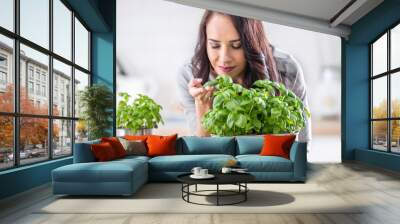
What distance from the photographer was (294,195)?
14.9ft

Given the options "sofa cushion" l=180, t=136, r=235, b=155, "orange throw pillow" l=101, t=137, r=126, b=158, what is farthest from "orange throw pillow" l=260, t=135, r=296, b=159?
"orange throw pillow" l=101, t=137, r=126, b=158

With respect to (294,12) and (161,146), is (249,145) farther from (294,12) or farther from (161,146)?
(294,12)

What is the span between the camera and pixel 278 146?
5840 millimetres

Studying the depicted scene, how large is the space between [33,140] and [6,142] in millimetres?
794

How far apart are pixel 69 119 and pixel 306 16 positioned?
17.6ft

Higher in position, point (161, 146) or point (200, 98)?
point (200, 98)

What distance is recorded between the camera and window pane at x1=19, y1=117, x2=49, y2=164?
200 inches

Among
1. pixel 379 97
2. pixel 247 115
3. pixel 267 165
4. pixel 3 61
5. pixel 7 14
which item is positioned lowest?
pixel 267 165

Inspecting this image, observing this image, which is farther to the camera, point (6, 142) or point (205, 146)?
point (205, 146)

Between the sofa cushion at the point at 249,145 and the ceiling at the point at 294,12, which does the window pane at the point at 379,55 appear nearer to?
the ceiling at the point at 294,12

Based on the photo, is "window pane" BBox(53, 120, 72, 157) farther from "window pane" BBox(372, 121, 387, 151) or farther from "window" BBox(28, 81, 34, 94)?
"window pane" BBox(372, 121, 387, 151)

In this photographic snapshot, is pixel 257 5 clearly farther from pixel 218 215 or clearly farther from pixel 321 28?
pixel 218 215

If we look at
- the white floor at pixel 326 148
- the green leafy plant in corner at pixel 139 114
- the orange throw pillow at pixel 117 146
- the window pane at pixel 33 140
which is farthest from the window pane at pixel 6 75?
the white floor at pixel 326 148

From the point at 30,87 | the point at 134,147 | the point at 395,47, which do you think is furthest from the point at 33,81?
the point at 395,47
